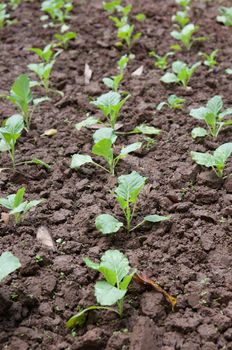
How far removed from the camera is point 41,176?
2.66m

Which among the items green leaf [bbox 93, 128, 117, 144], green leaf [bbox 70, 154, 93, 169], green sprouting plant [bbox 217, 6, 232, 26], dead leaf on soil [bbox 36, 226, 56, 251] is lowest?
green sprouting plant [bbox 217, 6, 232, 26]

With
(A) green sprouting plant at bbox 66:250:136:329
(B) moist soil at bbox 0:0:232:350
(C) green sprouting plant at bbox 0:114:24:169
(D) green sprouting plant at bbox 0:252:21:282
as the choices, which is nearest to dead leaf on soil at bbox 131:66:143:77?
(B) moist soil at bbox 0:0:232:350

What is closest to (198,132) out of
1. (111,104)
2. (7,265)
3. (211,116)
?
(211,116)

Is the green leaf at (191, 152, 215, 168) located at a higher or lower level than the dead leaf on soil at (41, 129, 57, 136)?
higher

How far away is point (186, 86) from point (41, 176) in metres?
1.26

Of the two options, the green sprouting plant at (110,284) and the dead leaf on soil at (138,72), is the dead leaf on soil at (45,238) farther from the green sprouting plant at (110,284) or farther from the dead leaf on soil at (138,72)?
the dead leaf on soil at (138,72)

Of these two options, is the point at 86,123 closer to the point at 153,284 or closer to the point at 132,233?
the point at 132,233

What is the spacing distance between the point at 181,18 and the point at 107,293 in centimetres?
286

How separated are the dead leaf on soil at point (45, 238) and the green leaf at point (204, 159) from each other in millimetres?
798

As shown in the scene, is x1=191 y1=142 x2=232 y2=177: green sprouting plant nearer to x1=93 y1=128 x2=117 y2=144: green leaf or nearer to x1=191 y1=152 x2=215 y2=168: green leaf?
x1=191 y1=152 x2=215 y2=168: green leaf

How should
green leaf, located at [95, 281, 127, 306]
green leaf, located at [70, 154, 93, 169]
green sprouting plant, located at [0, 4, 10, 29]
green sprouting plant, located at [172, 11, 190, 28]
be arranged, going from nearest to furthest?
green leaf, located at [95, 281, 127, 306] < green leaf, located at [70, 154, 93, 169] < green sprouting plant, located at [172, 11, 190, 28] < green sprouting plant, located at [0, 4, 10, 29]

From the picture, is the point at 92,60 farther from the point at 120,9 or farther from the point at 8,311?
the point at 8,311

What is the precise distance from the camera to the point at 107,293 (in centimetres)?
185

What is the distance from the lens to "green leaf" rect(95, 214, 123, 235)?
7.20 feet
